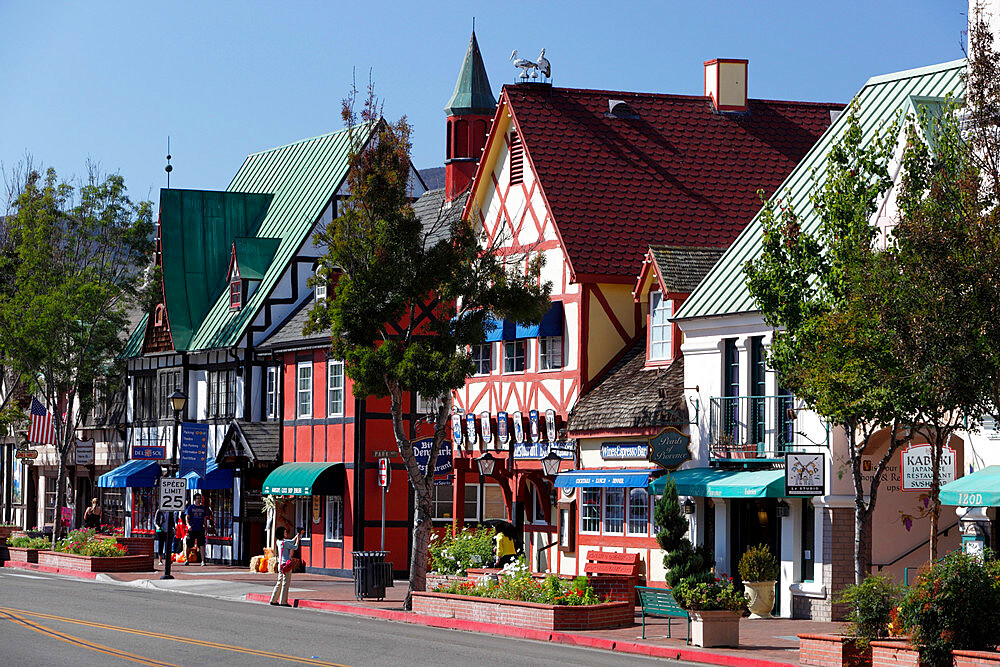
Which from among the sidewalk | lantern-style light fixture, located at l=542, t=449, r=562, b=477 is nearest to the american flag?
the sidewalk

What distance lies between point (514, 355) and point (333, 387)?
7505 mm

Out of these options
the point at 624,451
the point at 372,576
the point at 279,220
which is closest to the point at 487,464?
the point at 624,451

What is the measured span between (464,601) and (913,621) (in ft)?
36.3

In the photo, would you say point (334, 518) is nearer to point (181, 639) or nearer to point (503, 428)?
point (503, 428)

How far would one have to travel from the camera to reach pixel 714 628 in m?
23.8

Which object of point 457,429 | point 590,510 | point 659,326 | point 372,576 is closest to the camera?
point 372,576

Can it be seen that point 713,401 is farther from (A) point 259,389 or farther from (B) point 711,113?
(A) point 259,389

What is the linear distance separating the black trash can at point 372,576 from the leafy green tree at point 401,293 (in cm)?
224

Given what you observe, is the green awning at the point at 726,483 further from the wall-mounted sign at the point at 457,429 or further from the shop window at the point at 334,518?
the shop window at the point at 334,518

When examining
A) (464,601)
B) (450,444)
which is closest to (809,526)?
(464,601)

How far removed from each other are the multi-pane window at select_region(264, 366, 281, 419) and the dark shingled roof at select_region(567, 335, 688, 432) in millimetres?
14474

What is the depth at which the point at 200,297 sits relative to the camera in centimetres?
5281

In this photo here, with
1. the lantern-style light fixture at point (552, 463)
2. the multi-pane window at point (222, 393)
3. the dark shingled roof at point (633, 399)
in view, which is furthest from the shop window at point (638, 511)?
the multi-pane window at point (222, 393)

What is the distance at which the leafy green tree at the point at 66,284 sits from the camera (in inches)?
1993
